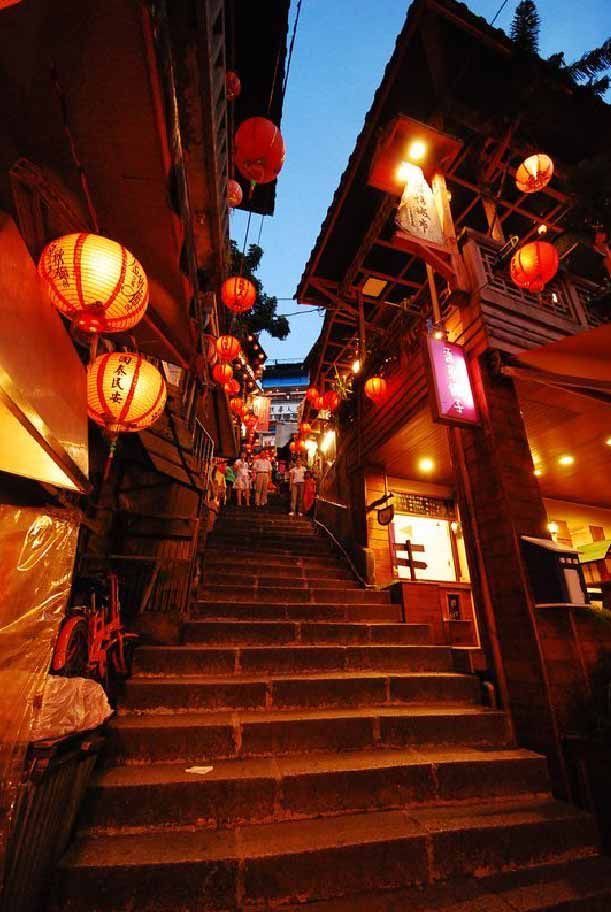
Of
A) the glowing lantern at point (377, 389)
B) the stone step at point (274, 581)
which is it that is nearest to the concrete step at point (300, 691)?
the stone step at point (274, 581)

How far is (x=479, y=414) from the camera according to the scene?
6367 mm

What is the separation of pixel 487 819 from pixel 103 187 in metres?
7.38

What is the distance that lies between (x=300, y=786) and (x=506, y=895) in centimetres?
170

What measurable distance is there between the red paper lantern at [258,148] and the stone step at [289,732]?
764cm

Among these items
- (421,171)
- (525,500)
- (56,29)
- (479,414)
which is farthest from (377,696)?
(421,171)

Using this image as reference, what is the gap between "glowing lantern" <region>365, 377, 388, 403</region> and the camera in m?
9.88

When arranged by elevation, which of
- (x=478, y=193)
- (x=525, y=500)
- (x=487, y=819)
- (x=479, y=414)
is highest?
(x=478, y=193)

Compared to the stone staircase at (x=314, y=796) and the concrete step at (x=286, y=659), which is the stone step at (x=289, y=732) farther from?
the concrete step at (x=286, y=659)

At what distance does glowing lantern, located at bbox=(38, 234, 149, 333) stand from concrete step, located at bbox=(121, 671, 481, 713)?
3.98 meters

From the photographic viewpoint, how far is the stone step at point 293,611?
20.4ft

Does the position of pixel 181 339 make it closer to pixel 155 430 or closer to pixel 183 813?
pixel 155 430

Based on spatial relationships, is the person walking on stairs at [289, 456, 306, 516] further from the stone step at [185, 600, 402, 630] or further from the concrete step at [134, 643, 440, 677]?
the concrete step at [134, 643, 440, 677]

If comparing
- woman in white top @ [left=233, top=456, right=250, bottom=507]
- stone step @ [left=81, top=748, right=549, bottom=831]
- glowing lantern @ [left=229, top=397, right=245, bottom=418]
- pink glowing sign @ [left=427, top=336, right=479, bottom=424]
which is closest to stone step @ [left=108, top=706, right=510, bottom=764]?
stone step @ [left=81, top=748, right=549, bottom=831]

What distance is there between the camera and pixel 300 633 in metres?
5.79
